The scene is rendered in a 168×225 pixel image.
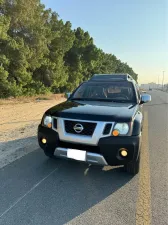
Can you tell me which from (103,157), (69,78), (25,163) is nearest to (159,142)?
(103,157)

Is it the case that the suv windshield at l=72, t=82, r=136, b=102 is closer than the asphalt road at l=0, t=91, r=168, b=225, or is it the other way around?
the asphalt road at l=0, t=91, r=168, b=225

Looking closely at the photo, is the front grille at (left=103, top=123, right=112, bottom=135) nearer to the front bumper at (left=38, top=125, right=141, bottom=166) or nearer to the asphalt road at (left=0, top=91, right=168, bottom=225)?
the front bumper at (left=38, top=125, right=141, bottom=166)

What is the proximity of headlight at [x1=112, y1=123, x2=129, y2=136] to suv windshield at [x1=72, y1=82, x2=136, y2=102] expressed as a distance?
1318mm

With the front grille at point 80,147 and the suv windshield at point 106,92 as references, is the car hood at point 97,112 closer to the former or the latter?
the front grille at point 80,147

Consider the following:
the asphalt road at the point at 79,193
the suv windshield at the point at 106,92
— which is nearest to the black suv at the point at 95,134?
the asphalt road at the point at 79,193

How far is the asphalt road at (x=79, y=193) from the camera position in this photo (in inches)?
104

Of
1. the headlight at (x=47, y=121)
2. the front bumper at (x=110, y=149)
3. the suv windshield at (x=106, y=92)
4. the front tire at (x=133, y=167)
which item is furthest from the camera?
the suv windshield at (x=106, y=92)

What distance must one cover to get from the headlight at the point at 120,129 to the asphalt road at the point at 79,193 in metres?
0.90

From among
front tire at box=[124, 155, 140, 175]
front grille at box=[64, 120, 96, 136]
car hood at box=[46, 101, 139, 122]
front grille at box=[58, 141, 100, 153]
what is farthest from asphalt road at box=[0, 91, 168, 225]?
car hood at box=[46, 101, 139, 122]

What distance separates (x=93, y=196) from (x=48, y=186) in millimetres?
760

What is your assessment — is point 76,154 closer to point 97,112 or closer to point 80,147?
point 80,147

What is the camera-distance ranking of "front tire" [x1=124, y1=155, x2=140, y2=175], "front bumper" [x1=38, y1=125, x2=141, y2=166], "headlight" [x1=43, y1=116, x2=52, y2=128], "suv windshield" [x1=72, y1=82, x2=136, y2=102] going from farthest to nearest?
1. "suv windshield" [x1=72, y1=82, x2=136, y2=102]
2. "headlight" [x1=43, y1=116, x2=52, y2=128]
3. "front tire" [x1=124, y1=155, x2=140, y2=175]
4. "front bumper" [x1=38, y1=125, x2=141, y2=166]

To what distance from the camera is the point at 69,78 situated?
1205 inches

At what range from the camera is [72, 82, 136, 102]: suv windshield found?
467 centimetres
